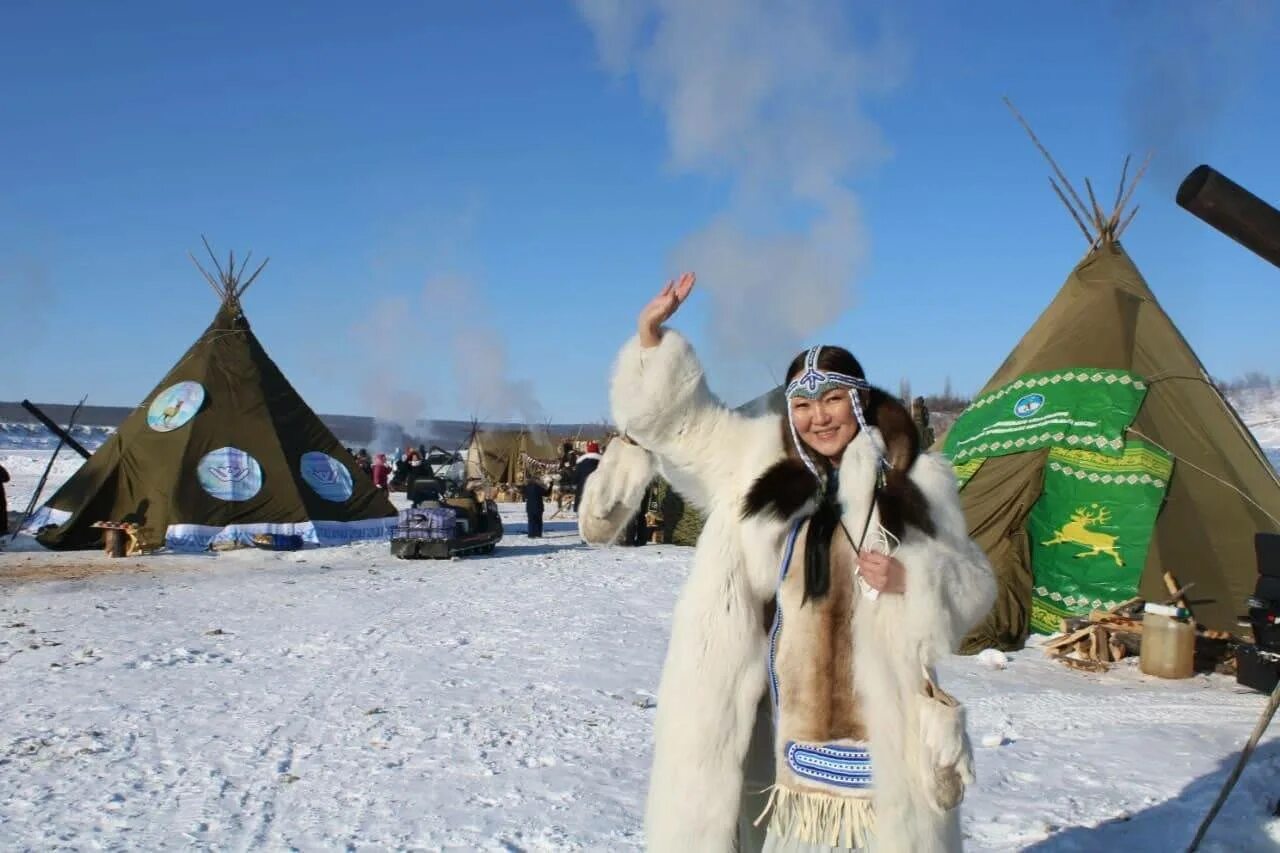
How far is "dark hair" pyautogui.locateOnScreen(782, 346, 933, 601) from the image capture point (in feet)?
7.68

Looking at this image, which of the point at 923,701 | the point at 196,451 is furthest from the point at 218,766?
the point at 196,451

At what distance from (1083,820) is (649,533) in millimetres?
12408

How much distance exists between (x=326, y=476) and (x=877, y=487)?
47.4 feet

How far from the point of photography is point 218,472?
47.9 ft

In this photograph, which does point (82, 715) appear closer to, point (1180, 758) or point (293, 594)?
point (293, 594)

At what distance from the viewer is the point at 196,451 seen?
14.6 meters

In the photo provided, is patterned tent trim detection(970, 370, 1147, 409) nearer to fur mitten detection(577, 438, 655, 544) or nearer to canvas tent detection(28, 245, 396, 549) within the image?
fur mitten detection(577, 438, 655, 544)

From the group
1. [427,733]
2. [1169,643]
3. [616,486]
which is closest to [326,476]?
[427,733]

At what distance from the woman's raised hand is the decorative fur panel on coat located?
0.16 feet

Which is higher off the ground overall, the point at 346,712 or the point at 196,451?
the point at 196,451

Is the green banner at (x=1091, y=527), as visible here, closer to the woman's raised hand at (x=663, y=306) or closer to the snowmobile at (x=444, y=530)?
the woman's raised hand at (x=663, y=306)

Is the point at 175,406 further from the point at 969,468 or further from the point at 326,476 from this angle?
the point at 969,468

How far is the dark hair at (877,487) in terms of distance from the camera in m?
2.34

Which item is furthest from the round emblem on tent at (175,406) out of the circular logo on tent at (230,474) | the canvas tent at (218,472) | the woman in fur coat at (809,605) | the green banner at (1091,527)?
the woman in fur coat at (809,605)
